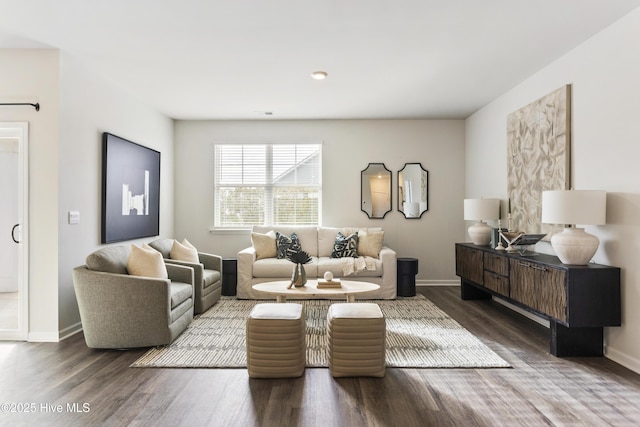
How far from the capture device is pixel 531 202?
409 cm

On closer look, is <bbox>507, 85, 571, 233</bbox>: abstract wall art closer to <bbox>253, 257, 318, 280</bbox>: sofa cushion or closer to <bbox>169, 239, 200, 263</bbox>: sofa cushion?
<bbox>253, 257, 318, 280</bbox>: sofa cushion

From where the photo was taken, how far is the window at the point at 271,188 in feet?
20.2

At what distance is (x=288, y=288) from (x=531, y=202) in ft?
9.12

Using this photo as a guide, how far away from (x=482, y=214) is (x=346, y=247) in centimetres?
187

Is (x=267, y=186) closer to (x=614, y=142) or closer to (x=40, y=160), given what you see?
(x=40, y=160)

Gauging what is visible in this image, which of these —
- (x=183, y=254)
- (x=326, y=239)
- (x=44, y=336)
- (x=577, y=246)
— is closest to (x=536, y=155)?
(x=577, y=246)

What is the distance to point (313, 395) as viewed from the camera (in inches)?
95.7

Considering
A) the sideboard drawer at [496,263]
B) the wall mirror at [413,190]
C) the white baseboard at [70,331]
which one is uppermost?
the wall mirror at [413,190]

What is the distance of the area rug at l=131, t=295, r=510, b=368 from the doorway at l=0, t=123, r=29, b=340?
4.67 feet

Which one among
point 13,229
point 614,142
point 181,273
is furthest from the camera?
point 181,273

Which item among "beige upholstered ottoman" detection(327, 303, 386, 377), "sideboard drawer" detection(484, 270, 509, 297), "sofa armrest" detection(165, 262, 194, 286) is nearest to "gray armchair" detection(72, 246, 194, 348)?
"sofa armrest" detection(165, 262, 194, 286)

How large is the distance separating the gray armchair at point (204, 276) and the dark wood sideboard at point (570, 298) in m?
3.33

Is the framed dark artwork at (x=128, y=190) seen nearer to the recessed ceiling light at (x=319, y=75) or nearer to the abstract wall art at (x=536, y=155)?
the recessed ceiling light at (x=319, y=75)

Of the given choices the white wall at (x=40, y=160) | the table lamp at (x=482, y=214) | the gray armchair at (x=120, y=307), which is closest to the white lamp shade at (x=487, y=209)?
the table lamp at (x=482, y=214)
